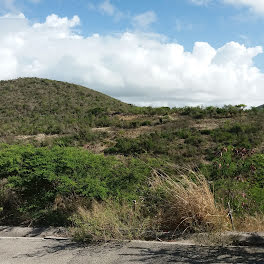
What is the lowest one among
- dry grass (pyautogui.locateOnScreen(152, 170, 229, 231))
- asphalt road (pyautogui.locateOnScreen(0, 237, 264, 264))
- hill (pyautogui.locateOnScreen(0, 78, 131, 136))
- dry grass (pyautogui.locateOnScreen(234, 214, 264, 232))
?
asphalt road (pyautogui.locateOnScreen(0, 237, 264, 264))

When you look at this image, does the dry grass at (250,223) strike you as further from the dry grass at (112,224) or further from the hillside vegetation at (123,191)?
the dry grass at (112,224)

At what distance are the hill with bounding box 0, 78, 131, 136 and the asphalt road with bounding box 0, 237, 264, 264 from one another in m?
19.5

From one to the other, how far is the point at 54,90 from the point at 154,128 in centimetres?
2876

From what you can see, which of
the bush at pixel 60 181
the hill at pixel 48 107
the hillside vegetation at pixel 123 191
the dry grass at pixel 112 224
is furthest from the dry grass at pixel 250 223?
the hill at pixel 48 107

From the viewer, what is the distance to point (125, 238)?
486cm

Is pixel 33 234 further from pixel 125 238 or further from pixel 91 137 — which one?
pixel 91 137

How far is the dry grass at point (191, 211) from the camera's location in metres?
Answer: 4.88

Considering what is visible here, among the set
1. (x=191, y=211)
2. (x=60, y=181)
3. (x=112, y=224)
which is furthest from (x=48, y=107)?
(x=191, y=211)

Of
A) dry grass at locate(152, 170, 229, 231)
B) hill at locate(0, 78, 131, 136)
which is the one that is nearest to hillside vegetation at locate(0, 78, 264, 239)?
dry grass at locate(152, 170, 229, 231)

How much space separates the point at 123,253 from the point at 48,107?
36393 millimetres

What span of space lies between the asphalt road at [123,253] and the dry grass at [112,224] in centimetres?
21

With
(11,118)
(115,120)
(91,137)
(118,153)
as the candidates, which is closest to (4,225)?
(118,153)

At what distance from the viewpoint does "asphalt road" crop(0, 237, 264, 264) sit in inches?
156

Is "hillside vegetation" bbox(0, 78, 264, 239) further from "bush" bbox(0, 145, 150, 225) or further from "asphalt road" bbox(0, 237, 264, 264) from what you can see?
"asphalt road" bbox(0, 237, 264, 264)
